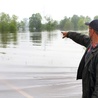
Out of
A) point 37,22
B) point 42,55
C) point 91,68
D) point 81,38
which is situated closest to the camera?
point 91,68

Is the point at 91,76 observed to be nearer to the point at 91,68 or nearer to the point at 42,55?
the point at 91,68

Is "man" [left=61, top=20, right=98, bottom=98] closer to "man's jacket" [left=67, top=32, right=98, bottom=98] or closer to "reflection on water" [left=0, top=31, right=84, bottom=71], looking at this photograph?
"man's jacket" [left=67, top=32, right=98, bottom=98]

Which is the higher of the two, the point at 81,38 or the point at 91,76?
the point at 81,38

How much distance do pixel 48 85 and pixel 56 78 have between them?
1.65 meters

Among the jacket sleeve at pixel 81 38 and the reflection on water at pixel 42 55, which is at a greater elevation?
the jacket sleeve at pixel 81 38

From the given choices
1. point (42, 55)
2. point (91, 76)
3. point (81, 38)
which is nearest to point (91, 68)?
point (91, 76)

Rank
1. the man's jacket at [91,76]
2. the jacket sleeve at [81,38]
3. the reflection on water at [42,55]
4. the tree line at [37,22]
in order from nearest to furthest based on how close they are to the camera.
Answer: the man's jacket at [91,76]
the jacket sleeve at [81,38]
the reflection on water at [42,55]
the tree line at [37,22]

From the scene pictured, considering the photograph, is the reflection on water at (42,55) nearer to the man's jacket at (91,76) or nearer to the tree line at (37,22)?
the man's jacket at (91,76)

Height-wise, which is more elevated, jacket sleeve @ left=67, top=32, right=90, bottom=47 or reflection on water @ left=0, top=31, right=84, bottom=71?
jacket sleeve @ left=67, top=32, right=90, bottom=47

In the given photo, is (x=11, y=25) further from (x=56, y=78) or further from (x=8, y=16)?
(x=56, y=78)

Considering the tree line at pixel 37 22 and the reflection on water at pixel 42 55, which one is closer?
the reflection on water at pixel 42 55

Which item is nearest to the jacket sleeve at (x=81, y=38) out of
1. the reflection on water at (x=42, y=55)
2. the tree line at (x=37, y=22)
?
the reflection on water at (x=42, y=55)

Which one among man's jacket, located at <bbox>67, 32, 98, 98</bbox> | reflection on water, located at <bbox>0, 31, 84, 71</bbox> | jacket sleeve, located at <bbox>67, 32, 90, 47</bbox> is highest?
jacket sleeve, located at <bbox>67, 32, 90, 47</bbox>

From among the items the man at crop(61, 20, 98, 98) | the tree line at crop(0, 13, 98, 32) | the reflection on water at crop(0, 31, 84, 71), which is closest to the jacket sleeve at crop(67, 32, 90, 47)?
the man at crop(61, 20, 98, 98)
